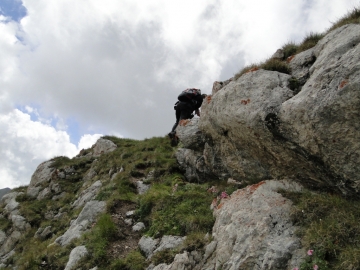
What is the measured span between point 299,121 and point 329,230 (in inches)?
120

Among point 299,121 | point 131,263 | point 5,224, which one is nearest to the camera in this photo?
point 299,121

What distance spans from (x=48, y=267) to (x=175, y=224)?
21.8 feet

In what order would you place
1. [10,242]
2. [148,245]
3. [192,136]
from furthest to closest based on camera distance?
[10,242] → [192,136] → [148,245]

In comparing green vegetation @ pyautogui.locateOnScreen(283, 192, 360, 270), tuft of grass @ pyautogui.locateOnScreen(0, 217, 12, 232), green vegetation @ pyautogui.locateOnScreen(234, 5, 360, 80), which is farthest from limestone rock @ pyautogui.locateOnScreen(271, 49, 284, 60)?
tuft of grass @ pyautogui.locateOnScreen(0, 217, 12, 232)

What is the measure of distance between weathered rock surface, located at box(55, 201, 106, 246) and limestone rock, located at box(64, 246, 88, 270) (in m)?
2.04

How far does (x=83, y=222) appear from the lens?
16078 mm

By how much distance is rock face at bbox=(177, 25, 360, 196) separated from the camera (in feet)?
25.1

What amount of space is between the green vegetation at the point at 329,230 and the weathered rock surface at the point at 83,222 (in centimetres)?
1107

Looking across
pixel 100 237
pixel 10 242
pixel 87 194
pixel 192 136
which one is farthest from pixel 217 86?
pixel 10 242

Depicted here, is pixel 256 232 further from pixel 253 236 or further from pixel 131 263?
pixel 131 263

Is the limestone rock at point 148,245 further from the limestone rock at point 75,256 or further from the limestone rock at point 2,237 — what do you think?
the limestone rock at point 2,237

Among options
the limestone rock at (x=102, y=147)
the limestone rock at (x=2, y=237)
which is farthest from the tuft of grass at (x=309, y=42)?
the limestone rock at (x=2, y=237)

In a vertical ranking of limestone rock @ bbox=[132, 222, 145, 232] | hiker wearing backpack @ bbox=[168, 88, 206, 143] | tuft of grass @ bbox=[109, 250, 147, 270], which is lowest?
tuft of grass @ bbox=[109, 250, 147, 270]

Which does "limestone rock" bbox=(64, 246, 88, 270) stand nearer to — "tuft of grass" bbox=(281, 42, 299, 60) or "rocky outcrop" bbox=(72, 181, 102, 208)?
"rocky outcrop" bbox=(72, 181, 102, 208)
